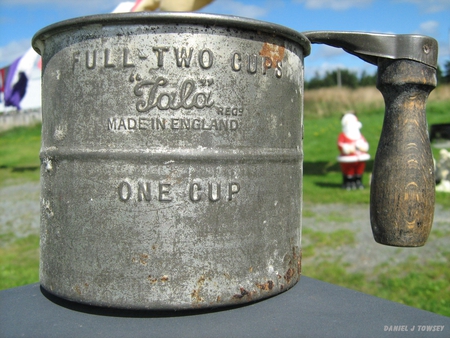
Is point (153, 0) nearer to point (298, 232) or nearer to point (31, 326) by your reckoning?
point (298, 232)

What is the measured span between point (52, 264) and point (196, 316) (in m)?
0.48

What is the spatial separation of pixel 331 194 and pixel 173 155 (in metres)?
6.90

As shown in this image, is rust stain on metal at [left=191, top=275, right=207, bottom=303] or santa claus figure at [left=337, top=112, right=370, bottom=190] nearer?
rust stain on metal at [left=191, top=275, right=207, bottom=303]

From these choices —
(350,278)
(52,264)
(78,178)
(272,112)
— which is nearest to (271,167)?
(272,112)

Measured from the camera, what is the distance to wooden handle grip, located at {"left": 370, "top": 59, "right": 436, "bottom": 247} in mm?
1487

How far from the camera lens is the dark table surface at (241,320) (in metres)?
1.31

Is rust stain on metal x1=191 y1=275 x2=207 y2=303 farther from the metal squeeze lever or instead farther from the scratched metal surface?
the metal squeeze lever

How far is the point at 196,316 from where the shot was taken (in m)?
1.41

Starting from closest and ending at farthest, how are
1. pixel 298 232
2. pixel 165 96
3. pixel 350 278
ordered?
pixel 165 96, pixel 298 232, pixel 350 278

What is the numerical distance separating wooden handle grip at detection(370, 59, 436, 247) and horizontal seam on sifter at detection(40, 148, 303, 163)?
377 millimetres

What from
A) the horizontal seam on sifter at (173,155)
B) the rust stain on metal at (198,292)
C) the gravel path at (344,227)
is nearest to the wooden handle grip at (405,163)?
the horizontal seam on sifter at (173,155)

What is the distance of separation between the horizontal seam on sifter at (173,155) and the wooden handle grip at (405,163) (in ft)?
1.24

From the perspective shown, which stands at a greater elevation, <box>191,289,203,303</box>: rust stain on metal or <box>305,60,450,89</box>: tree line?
<box>305,60,450,89</box>: tree line

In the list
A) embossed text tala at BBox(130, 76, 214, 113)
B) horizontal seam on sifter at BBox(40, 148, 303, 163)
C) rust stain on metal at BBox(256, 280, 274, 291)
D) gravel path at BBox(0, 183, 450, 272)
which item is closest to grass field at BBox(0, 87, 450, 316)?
gravel path at BBox(0, 183, 450, 272)
